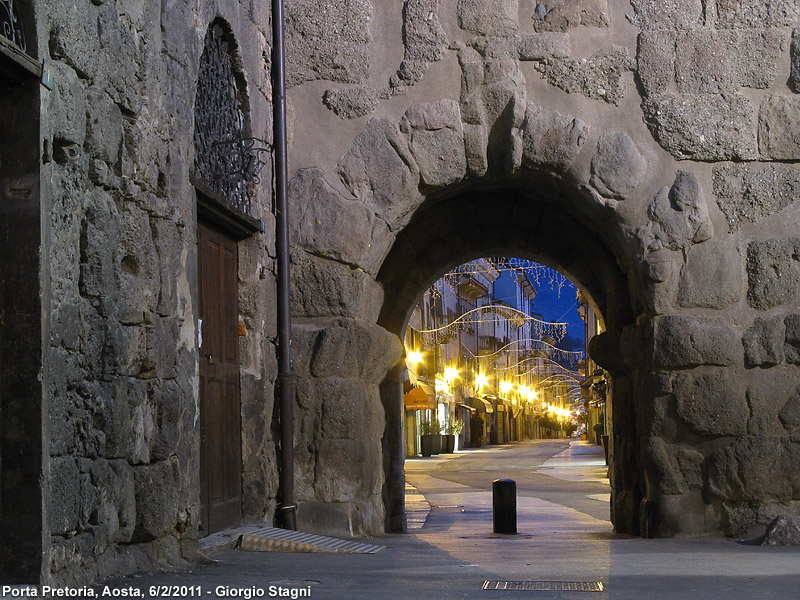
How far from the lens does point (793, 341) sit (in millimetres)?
6484

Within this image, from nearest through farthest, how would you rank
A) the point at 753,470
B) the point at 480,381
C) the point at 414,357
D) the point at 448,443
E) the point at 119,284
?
the point at 119,284
the point at 753,470
the point at 414,357
the point at 448,443
the point at 480,381

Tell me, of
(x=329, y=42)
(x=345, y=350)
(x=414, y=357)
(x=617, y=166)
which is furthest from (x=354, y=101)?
(x=414, y=357)

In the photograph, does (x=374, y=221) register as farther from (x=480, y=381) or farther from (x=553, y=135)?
(x=480, y=381)

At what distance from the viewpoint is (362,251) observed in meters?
6.81

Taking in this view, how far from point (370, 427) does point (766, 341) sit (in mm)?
2651

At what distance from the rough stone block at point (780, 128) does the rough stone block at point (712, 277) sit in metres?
0.70

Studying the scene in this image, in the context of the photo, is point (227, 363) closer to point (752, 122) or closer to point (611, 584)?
point (611, 584)

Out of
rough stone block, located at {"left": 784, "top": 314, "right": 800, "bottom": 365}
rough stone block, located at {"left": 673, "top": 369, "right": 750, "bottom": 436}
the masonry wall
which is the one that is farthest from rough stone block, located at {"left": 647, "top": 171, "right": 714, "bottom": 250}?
the masonry wall

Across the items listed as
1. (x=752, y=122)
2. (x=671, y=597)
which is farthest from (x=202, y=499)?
(x=752, y=122)

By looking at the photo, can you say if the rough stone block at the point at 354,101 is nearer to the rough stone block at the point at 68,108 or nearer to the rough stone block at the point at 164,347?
the rough stone block at the point at 164,347

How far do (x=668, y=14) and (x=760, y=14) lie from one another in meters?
0.60

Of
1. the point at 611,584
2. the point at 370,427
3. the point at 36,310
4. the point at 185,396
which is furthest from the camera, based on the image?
the point at 370,427

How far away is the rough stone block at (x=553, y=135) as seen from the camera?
6801mm

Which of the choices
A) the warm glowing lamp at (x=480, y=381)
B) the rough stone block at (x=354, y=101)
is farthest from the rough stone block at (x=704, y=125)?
the warm glowing lamp at (x=480, y=381)
